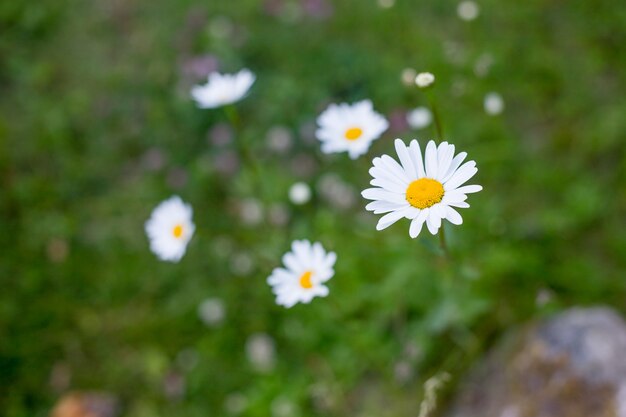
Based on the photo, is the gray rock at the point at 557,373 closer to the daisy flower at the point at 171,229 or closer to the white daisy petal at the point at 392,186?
the white daisy petal at the point at 392,186

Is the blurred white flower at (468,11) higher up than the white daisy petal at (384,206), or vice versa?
the blurred white flower at (468,11)

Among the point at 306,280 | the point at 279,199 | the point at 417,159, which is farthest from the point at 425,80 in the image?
the point at 279,199

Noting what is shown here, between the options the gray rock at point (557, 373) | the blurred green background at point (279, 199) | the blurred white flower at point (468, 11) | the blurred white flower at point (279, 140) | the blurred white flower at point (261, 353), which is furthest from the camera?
the blurred white flower at point (279, 140)

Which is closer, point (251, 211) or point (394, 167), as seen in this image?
point (394, 167)

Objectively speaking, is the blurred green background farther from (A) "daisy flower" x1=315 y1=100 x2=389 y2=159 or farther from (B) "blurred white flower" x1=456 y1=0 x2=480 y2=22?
(A) "daisy flower" x1=315 y1=100 x2=389 y2=159

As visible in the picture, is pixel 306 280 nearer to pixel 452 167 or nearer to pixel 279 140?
pixel 452 167

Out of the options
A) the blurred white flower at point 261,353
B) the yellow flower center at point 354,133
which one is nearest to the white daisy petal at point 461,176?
the yellow flower center at point 354,133
